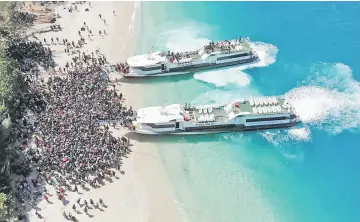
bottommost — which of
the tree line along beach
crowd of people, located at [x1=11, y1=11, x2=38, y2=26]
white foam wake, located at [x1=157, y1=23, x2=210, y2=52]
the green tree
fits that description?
the green tree

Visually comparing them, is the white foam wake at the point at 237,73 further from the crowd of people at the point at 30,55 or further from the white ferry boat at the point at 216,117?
the crowd of people at the point at 30,55

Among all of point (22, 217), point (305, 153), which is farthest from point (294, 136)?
point (22, 217)

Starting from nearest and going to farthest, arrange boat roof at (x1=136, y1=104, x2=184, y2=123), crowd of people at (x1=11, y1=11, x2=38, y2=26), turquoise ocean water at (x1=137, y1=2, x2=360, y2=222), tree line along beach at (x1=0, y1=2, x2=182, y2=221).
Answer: tree line along beach at (x1=0, y1=2, x2=182, y2=221)
turquoise ocean water at (x1=137, y1=2, x2=360, y2=222)
boat roof at (x1=136, y1=104, x2=184, y2=123)
crowd of people at (x1=11, y1=11, x2=38, y2=26)

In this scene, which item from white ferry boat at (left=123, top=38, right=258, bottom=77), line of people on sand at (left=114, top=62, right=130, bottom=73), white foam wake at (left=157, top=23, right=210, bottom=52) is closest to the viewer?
line of people on sand at (left=114, top=62, right=130, bottom=73)

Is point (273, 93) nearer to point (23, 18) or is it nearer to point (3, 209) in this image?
point (3, 209)

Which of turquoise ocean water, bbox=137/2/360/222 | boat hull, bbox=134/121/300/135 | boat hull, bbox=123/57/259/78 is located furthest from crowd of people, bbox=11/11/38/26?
boat hull, bbox=134/121/300/135

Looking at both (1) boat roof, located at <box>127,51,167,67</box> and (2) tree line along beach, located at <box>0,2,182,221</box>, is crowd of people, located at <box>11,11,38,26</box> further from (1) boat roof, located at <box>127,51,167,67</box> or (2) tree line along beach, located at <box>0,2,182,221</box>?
(1) boat roof, located at <box>127,51,167,67</box>

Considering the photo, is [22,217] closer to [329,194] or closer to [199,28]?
[329,194]

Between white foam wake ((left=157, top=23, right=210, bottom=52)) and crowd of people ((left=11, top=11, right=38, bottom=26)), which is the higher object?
crowd of people ((left=11, top=11, right=38, bottom=26))
